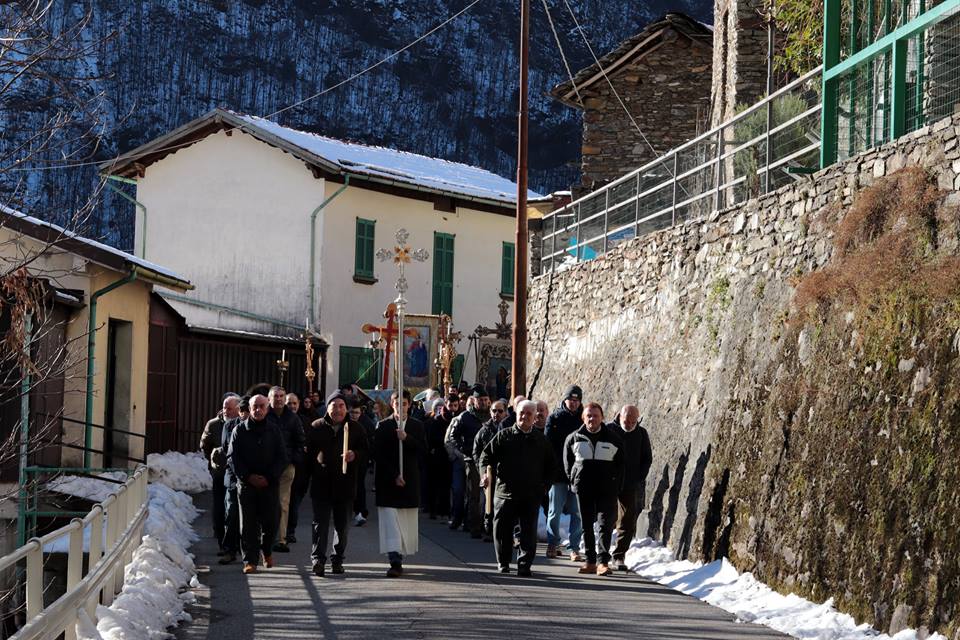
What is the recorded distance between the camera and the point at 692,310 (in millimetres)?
17938

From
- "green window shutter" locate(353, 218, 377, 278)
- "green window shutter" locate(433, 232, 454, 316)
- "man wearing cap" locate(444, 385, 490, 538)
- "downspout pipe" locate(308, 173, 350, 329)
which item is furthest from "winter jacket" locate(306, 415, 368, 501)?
"green window shutter" locate(433, 232, 454, 316)

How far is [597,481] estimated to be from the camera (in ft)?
47.2

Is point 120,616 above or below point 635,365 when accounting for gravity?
below

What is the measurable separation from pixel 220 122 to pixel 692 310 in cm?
2195

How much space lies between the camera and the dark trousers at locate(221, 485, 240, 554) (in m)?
14.7

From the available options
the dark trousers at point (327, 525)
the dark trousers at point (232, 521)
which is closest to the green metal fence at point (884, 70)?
the dark trousers at point (327, 525)

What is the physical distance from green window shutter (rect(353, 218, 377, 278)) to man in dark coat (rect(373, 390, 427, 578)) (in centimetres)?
2270

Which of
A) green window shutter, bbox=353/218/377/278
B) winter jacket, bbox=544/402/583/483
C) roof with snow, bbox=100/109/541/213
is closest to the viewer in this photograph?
winter jacket, bbox=544/402/583/483

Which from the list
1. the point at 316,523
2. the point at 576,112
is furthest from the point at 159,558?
the point at 576,112

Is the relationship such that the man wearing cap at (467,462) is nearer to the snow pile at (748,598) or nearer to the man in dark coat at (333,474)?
the snow pile at (748,598)

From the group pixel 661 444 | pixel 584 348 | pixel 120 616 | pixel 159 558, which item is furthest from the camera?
pixel 584 348

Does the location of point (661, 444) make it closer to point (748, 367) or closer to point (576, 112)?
point (748, 367)

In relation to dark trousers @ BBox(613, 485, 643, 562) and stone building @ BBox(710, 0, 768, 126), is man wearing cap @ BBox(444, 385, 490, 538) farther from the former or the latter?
stone building @ BBox(710, 0, 768, 126)

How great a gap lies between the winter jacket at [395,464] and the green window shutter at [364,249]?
899 inches
